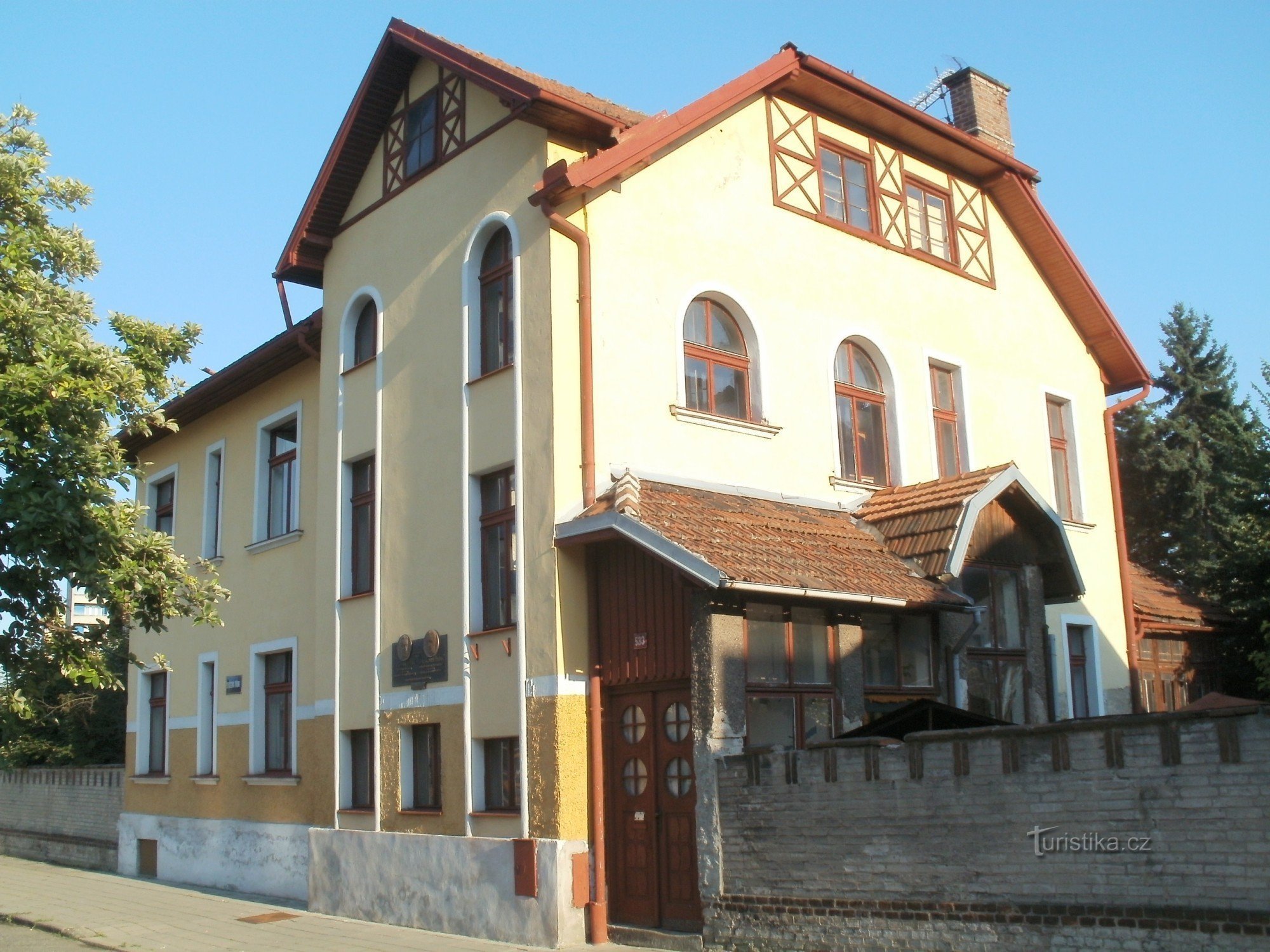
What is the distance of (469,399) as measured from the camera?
13531 millimetres

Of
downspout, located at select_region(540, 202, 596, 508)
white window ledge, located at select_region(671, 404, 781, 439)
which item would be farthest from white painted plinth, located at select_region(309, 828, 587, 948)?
white window ledge, located at select_region(671, 404, 781, 439)

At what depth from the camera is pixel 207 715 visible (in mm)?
18828

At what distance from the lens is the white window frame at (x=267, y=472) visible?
1741 centimetres

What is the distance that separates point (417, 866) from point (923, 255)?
944 centimetres

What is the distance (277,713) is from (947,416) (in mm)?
9595

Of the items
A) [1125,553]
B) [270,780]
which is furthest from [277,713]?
[1125,553]

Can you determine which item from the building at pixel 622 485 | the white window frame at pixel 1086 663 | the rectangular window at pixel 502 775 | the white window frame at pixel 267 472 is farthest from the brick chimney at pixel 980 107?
the rectangular window at pixel 502 775

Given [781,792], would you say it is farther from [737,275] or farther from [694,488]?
[737,275]

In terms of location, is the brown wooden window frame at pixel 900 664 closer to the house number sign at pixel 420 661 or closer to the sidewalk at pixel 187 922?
the sidewalk at pixel 187 922

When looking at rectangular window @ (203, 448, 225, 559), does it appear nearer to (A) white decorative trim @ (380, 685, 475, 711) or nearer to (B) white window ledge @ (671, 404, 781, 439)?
(A) white decorative trim @ (380, 685, 475, 711)

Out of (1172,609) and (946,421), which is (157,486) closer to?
(946,421)

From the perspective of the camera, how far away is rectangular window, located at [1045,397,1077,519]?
683 inches

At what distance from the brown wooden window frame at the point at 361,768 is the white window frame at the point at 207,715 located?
429 centimetres

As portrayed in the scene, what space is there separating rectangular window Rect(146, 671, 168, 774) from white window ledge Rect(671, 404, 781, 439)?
36.4ft
